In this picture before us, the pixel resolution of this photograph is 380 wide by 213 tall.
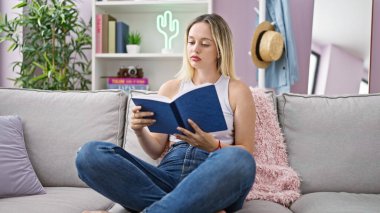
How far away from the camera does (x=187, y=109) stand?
1272mm

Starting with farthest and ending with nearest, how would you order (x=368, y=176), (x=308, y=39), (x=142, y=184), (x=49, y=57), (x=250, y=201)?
(x=308, y=39)
(x=49, y=57)
(x=368, y=176)
(x=250, y=201)
(x=142, y=184)

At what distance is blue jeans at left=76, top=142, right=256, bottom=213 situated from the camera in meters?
1.17

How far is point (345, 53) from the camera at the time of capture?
3.09m

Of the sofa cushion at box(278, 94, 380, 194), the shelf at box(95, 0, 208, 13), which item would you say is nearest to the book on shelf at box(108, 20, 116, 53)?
the shelf at box(95, 0, 208, 13)

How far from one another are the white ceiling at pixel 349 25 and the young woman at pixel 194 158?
169 centimetres

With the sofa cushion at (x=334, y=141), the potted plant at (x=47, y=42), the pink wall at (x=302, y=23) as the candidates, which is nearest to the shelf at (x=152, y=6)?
the potted plant at (x=47, y=42)

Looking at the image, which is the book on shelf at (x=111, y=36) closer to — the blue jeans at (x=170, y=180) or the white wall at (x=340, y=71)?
the white wall at (x=340, y=71)

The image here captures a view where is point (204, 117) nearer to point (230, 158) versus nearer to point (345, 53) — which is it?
point (230, 158)

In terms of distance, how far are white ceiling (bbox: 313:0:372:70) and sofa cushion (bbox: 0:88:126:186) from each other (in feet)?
6.29

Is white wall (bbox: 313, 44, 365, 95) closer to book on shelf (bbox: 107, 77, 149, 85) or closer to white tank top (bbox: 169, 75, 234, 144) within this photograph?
book on shelf (bbox: 107, 77, 149, 85)

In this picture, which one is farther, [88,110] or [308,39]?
[308,39]

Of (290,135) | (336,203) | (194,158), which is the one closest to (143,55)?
(290,135)

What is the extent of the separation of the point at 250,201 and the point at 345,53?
6.47 ft

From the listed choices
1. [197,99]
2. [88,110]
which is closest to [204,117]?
[197,99]
